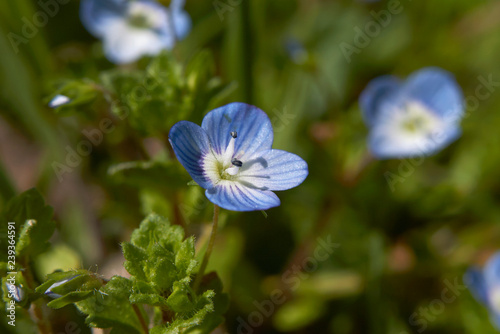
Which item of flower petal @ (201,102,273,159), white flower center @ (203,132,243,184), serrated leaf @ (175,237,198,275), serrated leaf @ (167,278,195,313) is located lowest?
serrated leaf @ (167,278,195,313)

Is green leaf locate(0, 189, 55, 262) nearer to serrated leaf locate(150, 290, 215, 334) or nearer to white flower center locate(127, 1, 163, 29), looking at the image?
serrated leaf locate(150, 290, 215, 334)

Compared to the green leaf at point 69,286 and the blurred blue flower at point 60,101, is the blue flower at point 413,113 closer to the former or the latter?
the blurred blue flower at point 60,101

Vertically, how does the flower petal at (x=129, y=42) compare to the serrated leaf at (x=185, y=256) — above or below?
above

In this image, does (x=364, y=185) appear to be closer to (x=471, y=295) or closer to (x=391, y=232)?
(x=391, y=232)

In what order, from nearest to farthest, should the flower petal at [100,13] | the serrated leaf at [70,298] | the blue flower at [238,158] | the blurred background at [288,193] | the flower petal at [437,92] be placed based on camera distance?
the serrated leaf at [70,298], the blue flower at [238,158], the blurred background at [288,193], the flower petal at [100,13], the flower petal at [437,92]

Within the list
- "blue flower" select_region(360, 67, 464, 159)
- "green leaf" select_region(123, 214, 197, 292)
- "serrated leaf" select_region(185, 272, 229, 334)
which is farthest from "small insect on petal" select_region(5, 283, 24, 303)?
"blue flower" select_region(360, 67, 464, 159)

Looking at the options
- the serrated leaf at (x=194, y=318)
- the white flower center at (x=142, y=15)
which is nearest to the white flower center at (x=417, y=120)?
the white flower center at (x=142, y=15)

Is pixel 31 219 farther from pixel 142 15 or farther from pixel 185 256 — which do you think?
pixel 142 15
